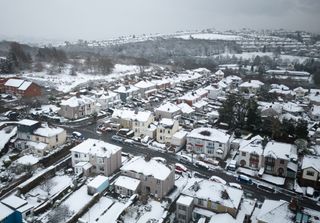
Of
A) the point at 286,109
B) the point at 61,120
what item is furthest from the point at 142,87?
the point at 286,109

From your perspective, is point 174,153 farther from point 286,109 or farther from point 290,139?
point 286,109

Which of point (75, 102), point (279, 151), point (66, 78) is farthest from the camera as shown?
point (66, 78)

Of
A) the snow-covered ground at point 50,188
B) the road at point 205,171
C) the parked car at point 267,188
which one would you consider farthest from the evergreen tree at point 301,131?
the snow-covered ground at point 50,188

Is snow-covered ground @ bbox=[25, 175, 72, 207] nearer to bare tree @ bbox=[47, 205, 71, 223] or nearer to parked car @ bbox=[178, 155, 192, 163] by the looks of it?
bare tree @ bbox=[47, 205, 71, 223]

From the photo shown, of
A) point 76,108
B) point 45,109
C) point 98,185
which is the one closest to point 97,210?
point 98,185

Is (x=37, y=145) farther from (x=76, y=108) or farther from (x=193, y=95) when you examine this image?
(x=193, y=95)

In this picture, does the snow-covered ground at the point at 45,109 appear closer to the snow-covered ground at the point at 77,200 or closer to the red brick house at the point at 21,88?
the red brick house at the point at 21,88
